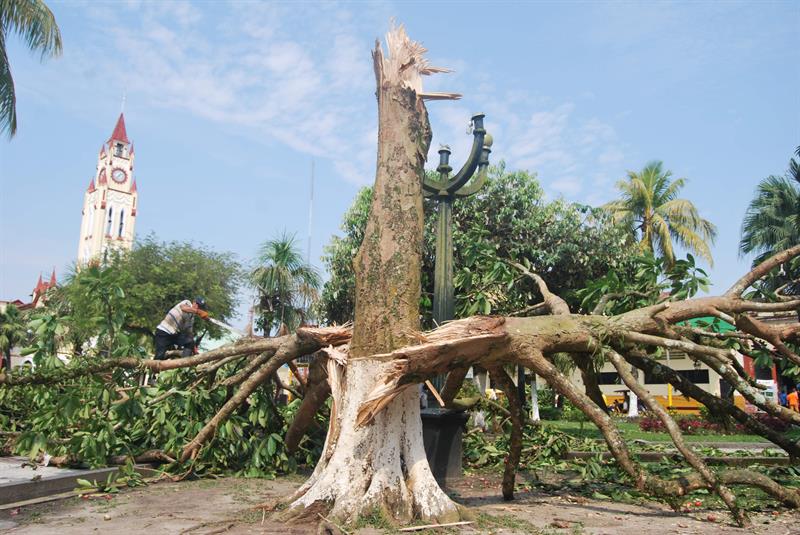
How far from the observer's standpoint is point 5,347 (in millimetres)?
28797

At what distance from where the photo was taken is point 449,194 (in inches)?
384

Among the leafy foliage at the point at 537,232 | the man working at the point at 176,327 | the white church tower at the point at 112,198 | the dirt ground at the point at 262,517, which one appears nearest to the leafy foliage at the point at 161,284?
the leafy foliage at the point at 537,232

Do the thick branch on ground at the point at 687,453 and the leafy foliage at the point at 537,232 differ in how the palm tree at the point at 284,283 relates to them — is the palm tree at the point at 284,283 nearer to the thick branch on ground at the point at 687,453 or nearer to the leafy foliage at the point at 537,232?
the leafy foliage at the point at 537,232

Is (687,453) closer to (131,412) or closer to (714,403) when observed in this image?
(714,403)

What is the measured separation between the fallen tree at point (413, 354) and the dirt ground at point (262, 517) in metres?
0.23

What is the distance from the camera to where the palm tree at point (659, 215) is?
2709 cm

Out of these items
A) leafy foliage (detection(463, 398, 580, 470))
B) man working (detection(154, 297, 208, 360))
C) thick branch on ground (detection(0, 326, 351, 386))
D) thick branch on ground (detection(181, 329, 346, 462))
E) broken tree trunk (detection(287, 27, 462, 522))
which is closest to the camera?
broken tree trunk (detection(287, 27, 462, 522))

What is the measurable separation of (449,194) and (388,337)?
16.6 feet

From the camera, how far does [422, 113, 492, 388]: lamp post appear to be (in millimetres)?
9219

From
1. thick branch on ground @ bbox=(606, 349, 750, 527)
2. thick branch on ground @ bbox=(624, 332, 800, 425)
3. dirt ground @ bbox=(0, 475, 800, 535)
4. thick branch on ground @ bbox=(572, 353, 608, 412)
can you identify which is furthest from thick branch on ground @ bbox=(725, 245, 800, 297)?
dirt ground @ bbox=(0, 475, 800, 535)

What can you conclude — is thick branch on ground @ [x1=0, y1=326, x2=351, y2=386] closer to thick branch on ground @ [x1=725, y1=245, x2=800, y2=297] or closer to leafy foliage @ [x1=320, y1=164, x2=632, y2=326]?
thick branch on ground @ [x1=725, y1=245, x2=800, y2=297]

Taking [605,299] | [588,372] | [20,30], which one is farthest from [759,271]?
[20,30]

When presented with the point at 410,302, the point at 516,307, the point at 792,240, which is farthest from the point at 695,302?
the point at 792,240

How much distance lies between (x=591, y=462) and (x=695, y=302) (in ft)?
7.08
